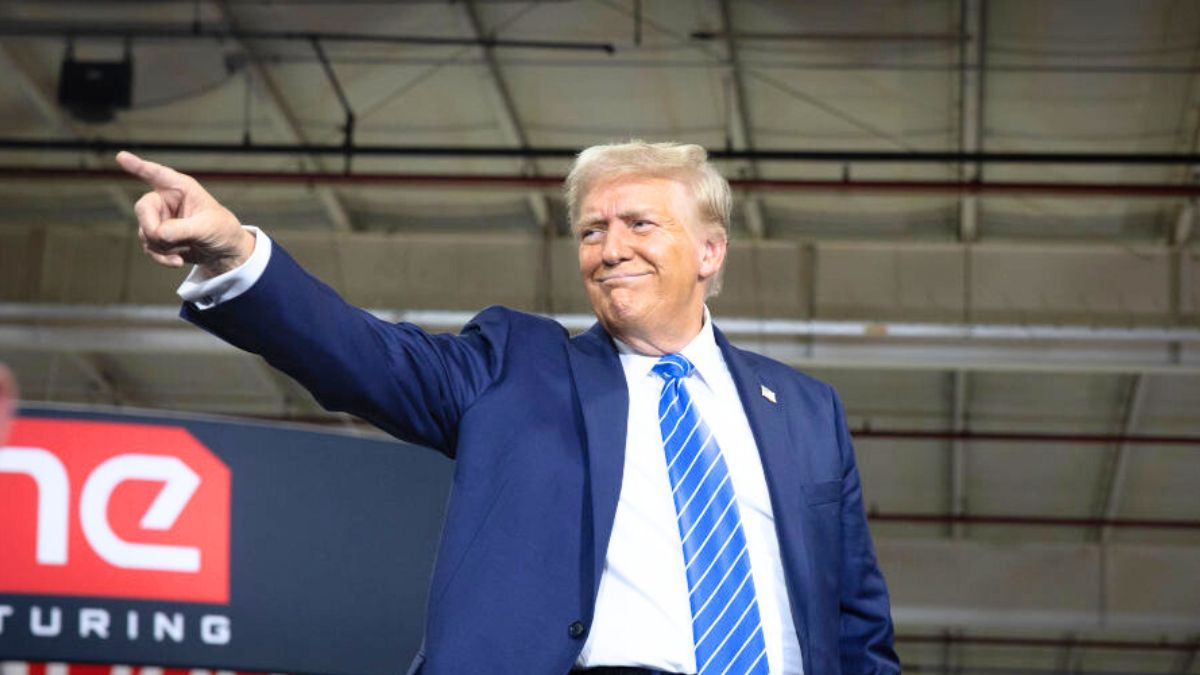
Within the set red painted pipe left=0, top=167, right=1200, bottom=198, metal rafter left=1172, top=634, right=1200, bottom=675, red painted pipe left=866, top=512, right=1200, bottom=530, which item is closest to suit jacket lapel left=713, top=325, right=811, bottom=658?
red painted pipe left=0, top=167, right=1200, bottom=198

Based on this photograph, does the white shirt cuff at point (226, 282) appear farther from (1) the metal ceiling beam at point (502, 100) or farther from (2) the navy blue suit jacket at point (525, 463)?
(1) the metal ceiling beam at point (502, 100)

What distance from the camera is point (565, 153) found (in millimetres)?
9523

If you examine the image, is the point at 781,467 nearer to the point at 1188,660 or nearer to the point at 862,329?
the point at 862,329

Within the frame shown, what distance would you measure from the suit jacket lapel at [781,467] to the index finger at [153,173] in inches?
30.5

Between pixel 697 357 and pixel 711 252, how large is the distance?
14cm

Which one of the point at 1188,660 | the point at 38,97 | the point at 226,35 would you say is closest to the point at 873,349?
the point at 226,35

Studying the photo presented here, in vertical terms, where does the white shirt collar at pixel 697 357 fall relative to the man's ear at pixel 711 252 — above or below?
below

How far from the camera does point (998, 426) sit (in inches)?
503

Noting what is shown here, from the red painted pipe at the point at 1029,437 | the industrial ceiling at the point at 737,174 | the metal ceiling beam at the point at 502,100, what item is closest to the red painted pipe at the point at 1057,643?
the industrial ceiling at the point at 737,174

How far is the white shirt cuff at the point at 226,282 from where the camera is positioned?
1.75m

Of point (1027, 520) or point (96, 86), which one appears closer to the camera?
point (96, 86)

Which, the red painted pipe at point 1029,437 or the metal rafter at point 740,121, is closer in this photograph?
the metal rafter at point 740,121

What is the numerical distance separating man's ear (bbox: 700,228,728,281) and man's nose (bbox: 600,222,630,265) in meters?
0.13

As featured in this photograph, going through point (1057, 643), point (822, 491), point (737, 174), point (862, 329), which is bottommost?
point (822, 491)
